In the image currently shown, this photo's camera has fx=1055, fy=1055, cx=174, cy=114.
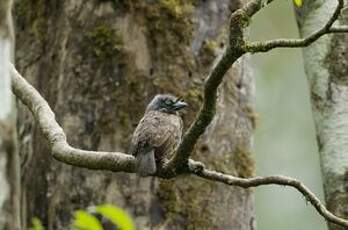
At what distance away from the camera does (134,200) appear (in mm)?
6141

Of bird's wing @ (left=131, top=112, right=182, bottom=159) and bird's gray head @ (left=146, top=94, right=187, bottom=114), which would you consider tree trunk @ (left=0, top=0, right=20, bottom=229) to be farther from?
bird's gray head @ (left=146, top=94, right=187, bottom=114)

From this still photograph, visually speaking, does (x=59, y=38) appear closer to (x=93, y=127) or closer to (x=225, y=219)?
(x=93, y=127)

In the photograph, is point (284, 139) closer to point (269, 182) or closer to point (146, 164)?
point (146, 164)

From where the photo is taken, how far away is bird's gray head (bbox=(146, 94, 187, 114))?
19.0 ft

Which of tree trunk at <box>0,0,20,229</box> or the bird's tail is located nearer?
tree trunk at <box>0,0,20,229</box>

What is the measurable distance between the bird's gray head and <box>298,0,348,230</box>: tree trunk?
2.56ft

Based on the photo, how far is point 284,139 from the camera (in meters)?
16.4

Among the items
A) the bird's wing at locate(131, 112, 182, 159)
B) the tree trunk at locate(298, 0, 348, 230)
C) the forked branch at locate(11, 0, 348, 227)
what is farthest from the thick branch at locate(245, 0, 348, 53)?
the tree trunk at locate(298, 0, 348, 230)

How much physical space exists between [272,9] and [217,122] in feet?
27.1

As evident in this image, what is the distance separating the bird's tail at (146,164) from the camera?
478 centimetres

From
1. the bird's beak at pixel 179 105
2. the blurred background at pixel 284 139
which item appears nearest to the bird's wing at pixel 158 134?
the bird's beak at pixel 179 105

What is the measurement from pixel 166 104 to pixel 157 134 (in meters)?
0.42

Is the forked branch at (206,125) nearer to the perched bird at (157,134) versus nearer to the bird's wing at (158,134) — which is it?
the perched bird at (157,134)

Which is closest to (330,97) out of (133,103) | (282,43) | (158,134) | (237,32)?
(158,134)
